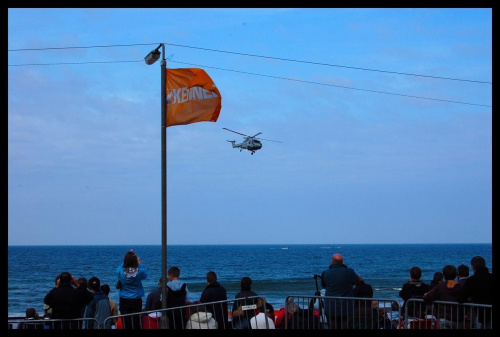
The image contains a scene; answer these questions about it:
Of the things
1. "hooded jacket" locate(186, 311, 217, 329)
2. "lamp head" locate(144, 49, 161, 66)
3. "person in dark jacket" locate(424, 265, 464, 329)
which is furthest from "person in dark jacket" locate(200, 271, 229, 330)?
"lamp head" locate(144, 49, 161, 66)

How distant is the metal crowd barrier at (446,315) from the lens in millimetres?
8356

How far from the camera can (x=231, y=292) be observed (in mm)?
41469

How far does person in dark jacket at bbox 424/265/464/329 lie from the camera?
339 inches

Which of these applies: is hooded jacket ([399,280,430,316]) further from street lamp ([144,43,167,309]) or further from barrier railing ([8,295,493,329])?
street lamp ([144,43,167,309])

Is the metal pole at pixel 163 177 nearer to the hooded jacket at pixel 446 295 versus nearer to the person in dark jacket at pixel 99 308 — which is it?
the person in dark jacket at pixel 99 308

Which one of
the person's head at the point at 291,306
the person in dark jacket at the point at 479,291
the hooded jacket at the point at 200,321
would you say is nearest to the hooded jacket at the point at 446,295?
the person in dark jacket at the point at 479,291

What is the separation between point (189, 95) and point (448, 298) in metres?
4.58

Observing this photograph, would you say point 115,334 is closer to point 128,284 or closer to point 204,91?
point 128,284

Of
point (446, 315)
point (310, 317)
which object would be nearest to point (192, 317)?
point (310, 317)

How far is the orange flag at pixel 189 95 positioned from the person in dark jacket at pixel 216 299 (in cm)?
238
